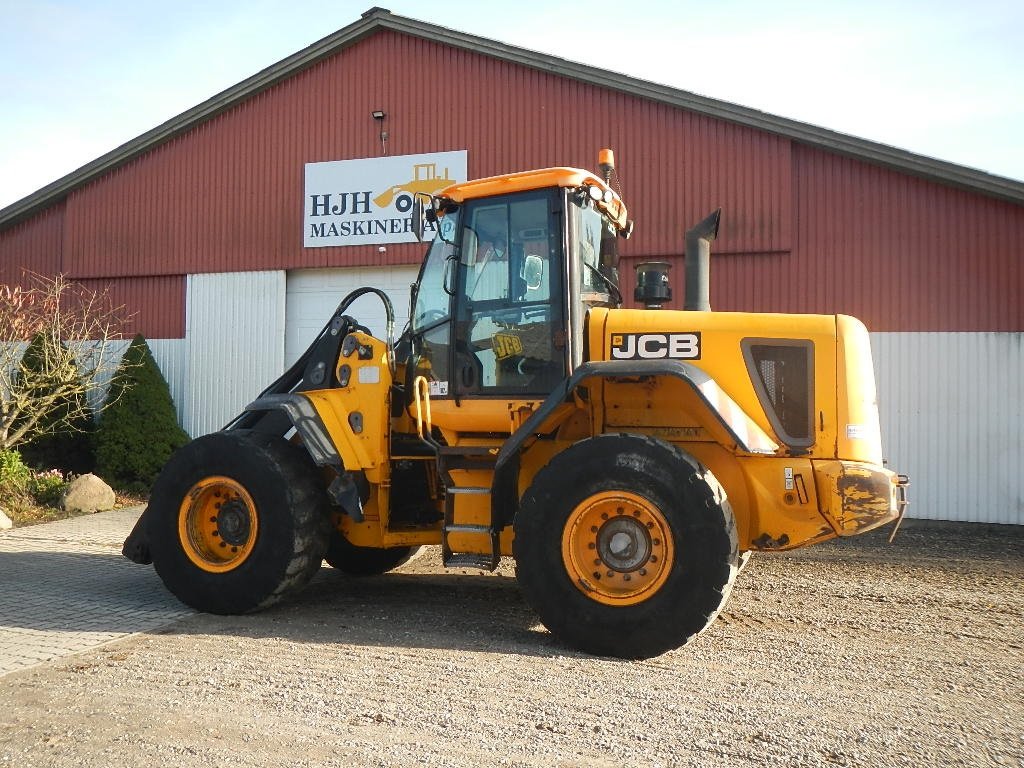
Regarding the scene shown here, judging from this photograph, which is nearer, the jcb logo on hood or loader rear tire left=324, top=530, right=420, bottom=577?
the jcb logo on hood

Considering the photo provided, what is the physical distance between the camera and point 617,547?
5.69 metres

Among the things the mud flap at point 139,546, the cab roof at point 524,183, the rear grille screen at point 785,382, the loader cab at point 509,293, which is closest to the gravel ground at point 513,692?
the mud flap at point 139,546

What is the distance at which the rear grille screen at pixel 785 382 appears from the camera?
582 centimetres

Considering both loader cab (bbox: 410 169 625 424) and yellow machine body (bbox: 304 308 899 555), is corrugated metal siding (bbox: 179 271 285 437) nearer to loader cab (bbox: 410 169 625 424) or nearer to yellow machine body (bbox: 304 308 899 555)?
loader cab (bbox: 410 169 625 424)

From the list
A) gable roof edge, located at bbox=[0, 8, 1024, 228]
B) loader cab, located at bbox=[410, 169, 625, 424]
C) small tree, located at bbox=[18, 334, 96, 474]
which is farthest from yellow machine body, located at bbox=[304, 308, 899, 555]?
small tree, located at bbox=[18, 334, 96, 474]

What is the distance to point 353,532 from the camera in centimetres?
710

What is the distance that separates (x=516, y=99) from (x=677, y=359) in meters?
9.20

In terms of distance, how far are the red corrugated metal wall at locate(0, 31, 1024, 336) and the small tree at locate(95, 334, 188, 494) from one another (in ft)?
4.60

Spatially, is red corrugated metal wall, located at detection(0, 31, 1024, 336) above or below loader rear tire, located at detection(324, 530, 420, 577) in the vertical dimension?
above

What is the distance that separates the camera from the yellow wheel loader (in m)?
5.60

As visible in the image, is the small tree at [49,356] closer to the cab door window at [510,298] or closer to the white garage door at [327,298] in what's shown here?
the white garage door at [327,298]

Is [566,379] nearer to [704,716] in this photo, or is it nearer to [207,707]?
[704,716]

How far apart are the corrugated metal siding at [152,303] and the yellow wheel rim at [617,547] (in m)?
12.1

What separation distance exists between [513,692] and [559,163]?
10.4 m
